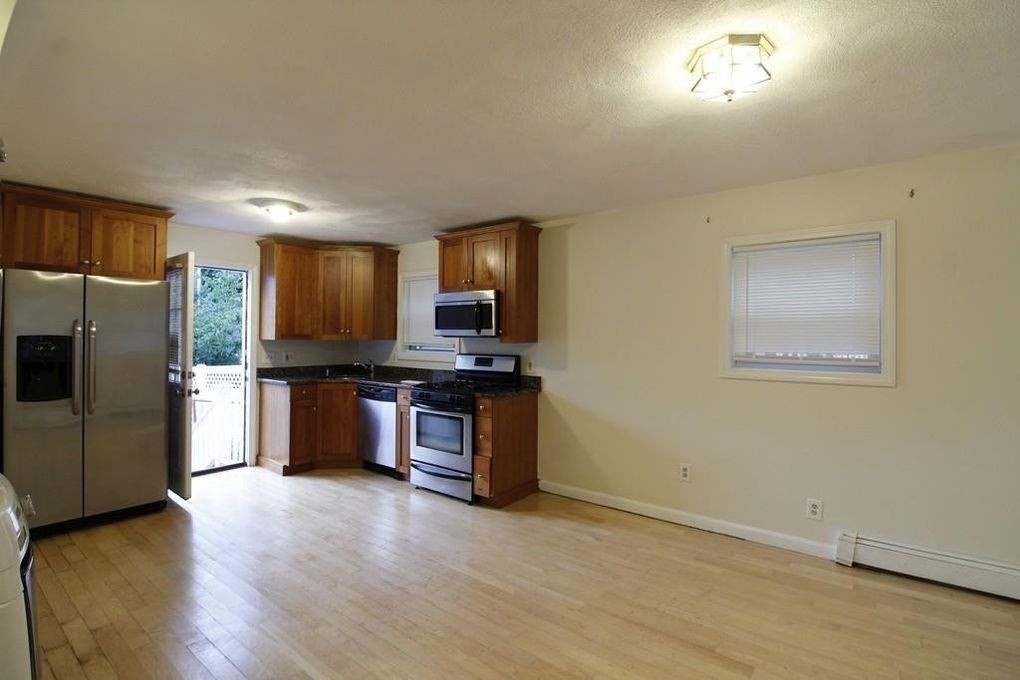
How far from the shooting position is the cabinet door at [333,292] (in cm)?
535

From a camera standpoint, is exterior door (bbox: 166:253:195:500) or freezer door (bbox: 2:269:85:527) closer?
freezer door (bbox: 2:269:85:527)

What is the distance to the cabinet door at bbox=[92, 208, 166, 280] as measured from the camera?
373 cm

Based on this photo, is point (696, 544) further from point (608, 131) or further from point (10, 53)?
point (10, 53)

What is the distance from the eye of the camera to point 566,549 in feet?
10.6

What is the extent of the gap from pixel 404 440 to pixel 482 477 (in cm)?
106

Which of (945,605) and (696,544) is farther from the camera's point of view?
(696,544)

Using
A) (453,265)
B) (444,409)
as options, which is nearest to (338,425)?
(444,409)

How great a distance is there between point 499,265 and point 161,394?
282 cm

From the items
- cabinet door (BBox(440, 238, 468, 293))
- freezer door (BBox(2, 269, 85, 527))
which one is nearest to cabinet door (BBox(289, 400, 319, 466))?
freezer door (BBox(2, 269, 85, 527))

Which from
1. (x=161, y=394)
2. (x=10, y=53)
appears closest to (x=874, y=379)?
(x=10, y=53)

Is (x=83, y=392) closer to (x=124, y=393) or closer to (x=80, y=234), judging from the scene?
(x=124, y=393)

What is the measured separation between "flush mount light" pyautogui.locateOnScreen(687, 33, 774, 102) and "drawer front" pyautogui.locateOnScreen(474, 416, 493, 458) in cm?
283

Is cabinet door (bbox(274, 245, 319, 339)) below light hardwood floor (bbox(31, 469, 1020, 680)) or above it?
above

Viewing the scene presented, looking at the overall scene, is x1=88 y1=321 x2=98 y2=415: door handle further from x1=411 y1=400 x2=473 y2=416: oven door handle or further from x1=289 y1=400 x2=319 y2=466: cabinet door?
x1=411 y1=400 x2=473 y2=416: oven door handle
